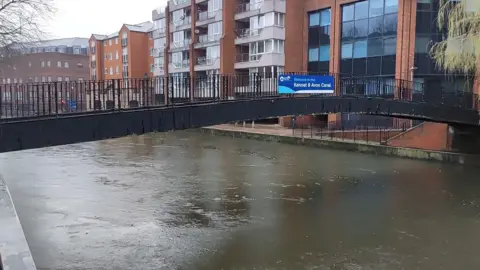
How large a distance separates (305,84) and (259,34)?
964 inches

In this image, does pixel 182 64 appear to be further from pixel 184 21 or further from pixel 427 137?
pixel 427 137

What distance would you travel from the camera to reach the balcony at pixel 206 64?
45.1m

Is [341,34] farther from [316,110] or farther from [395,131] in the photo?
[316,110]

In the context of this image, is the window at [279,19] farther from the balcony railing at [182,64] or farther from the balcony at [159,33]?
the balcony at [159,33]

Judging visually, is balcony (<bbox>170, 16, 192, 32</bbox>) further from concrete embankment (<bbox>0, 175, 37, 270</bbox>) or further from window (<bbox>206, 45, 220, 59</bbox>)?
concrete embankment (<bbox>0, 175, 37, 270</bbox>)

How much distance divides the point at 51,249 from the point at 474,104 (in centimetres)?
2182

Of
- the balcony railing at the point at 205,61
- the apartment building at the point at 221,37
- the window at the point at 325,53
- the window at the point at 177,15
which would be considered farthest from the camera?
the window at the point at 177,15

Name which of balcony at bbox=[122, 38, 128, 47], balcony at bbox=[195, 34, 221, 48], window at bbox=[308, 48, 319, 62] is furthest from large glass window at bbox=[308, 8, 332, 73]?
balcony at bbox=[122, 38, 128, 47]

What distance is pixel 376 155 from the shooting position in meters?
24.9

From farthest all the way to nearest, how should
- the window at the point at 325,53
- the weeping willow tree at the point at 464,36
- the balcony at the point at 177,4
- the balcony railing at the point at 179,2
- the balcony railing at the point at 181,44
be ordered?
1. the balcony railing at the point at 179,2
2. the balcony at the point at 177,4
3. the balcony railing at the point at 181,44
4. the window at the point at 325,53
5. the weeping willow tree at the point at 464,36

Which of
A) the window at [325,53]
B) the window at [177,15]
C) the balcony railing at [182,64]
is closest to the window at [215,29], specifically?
the balcony railing at [182,64]

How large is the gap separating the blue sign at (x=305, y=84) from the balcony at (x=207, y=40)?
29192mm

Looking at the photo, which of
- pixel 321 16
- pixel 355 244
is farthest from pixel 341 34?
pixel 355 244

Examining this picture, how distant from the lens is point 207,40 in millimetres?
47438
